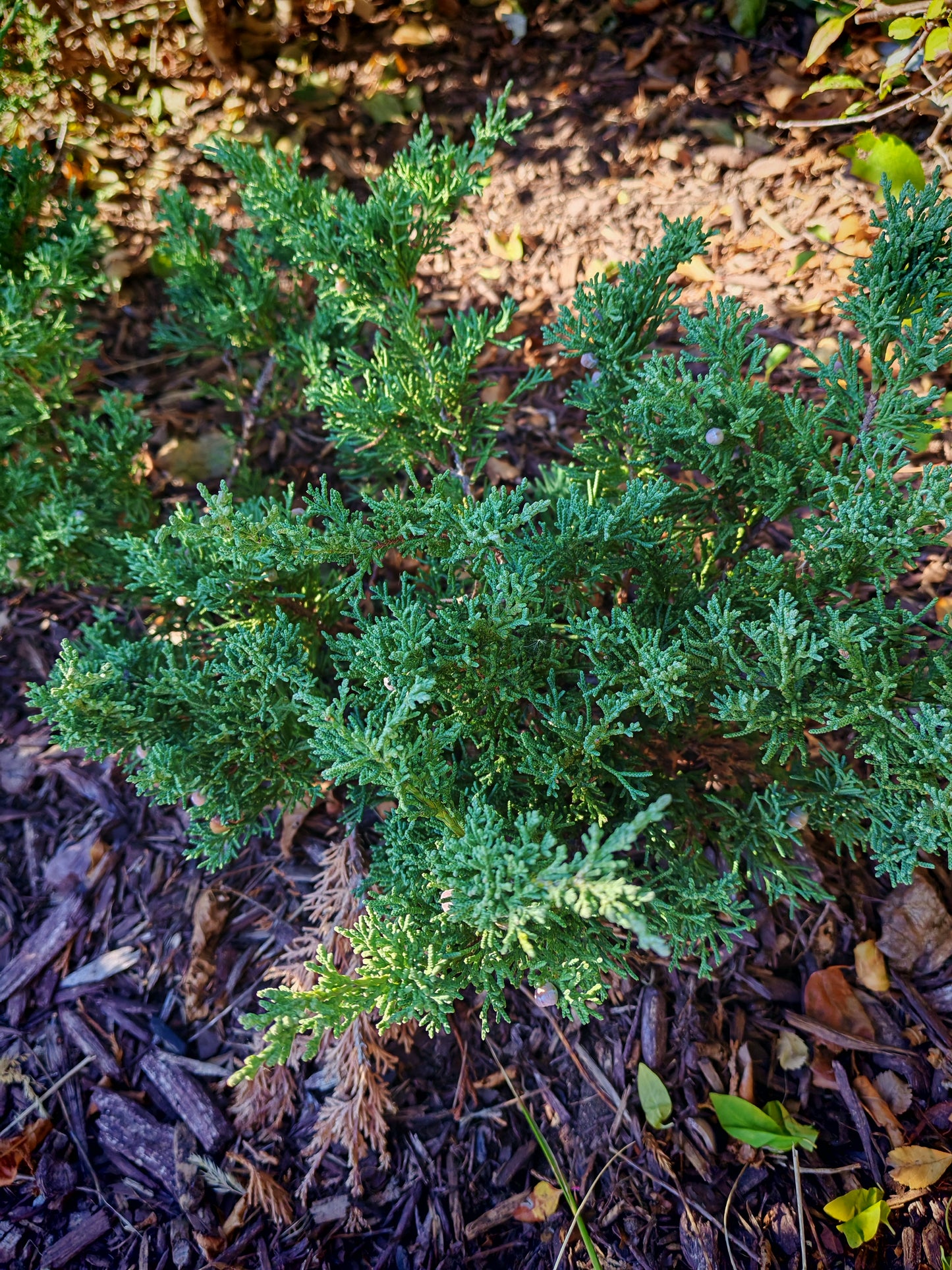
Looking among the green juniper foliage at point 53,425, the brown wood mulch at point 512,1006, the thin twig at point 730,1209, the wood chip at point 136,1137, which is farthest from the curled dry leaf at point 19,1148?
the thin twig at point 730,1209

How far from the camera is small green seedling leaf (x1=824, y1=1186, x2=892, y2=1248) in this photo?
6.55 feet

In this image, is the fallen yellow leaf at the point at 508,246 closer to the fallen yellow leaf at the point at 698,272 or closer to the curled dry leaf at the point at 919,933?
the fallen yellow leaf at the point at 698,272

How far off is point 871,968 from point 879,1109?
37 centimetres

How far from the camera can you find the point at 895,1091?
87.0 inches

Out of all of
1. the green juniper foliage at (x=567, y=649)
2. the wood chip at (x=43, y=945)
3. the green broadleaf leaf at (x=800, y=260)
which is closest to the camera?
the green juniper foliage at (x=567, y=649)

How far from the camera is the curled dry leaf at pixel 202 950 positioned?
2549mm

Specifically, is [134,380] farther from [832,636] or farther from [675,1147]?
[675,1147]

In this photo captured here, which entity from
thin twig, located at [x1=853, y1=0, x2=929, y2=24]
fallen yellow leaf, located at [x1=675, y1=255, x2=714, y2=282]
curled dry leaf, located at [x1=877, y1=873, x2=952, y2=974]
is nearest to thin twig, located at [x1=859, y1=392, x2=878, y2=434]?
curled dry leaf, located at [x1=877, y1=873, x2=952, y2=974]

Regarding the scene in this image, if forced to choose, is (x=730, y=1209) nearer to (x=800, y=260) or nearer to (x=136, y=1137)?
(x=136, y=1137)

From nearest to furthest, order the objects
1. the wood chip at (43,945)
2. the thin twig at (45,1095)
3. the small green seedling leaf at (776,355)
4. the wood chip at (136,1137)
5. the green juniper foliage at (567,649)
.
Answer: the green juniper foliage at (567,649) → the wood chip at (136,1137) → the thin twig at (45,1095) → the wood chip at (43,945) → the small green seedling leaf at (776,355)

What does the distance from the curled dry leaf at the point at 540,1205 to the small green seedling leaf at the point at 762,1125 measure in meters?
0.50

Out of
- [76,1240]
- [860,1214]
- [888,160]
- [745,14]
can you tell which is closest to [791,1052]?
[860,1214]

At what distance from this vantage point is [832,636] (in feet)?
5.16

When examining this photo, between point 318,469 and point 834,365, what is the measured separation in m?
2.08
